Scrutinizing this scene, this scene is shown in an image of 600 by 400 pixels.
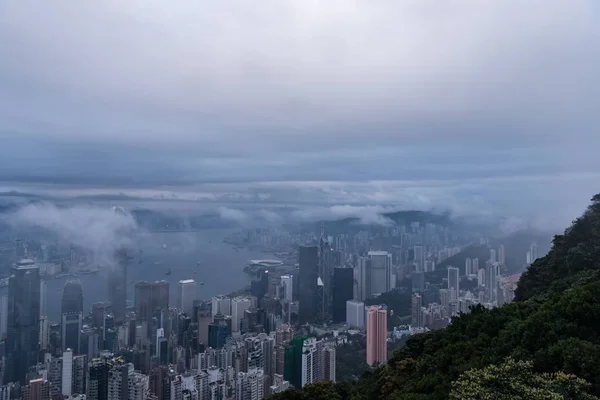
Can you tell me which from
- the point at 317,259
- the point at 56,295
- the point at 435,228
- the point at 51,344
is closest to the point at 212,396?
the point at 51,344

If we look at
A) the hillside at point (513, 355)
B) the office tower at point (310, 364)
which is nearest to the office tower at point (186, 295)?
the office tower at point (310, 364)

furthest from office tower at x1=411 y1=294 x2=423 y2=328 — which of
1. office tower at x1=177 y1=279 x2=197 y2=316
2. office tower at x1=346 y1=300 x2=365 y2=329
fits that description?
office tower at x1=177 y1=279 x2=197 y2=316

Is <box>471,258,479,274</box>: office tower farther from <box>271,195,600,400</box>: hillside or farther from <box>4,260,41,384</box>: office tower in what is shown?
<box>4,260,41,384</box>: office tower

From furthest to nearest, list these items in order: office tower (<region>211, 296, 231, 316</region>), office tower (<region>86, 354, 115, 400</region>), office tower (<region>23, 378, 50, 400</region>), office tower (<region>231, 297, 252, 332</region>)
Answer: office tower (<region>211, 296, 231, 316</region>)
office tower (<region>231, 297, 252, 332</region>)
office tower (<region>86, 354, 115, 400</region>)
office tower (<region>23, 378, 50, 400</region>)

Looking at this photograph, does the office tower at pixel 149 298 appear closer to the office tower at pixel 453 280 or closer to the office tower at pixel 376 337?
the office tower at pixel 376 337

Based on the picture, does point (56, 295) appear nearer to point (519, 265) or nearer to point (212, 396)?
point (212, 396)

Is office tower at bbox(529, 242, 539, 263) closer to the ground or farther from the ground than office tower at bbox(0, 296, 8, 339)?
farther from the ground
